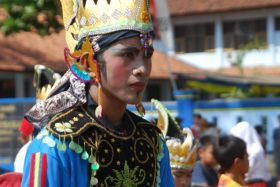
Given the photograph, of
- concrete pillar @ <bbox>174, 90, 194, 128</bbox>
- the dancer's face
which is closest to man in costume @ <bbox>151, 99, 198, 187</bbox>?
the dancer's face

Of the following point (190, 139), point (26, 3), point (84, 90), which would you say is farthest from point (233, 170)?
point (26, 3)

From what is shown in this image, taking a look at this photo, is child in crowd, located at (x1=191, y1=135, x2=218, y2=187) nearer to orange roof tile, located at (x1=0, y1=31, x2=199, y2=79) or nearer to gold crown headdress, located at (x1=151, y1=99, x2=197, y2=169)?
gold crown headdress, located at (x1=151, y1=99, x2=197, y2=169)

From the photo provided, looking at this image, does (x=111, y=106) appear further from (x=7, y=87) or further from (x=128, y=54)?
(x=7, y=87)

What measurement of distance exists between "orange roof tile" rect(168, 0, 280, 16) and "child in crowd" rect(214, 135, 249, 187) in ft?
77.3

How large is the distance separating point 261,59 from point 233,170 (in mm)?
25138

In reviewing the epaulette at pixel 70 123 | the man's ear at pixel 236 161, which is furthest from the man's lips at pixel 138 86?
the man's ear at pixel 236 161

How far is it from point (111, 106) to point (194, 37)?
92.1ft

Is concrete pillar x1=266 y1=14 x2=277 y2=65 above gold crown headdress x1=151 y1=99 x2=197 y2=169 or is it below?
above

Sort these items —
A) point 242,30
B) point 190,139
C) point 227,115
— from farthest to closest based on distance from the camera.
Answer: point 242,30 → point 227,115 → point 190,139

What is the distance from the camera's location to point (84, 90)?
3.06 meters

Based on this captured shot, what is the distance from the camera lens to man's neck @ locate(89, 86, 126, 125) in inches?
119

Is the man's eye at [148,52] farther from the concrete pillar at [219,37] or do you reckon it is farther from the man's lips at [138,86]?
the concrete pillar at [219,37]

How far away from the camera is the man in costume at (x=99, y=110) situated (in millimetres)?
2889

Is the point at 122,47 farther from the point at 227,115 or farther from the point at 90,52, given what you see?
the point at 227,115
